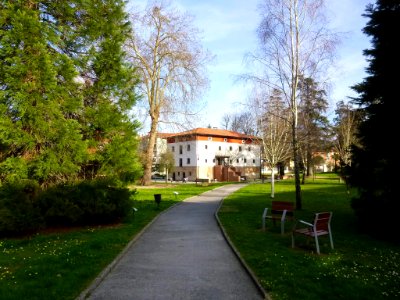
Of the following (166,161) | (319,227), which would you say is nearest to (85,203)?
(319,227)

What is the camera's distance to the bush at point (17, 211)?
9930 millimetres

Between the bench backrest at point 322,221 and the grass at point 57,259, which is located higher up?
the bench backrest at point 322,221

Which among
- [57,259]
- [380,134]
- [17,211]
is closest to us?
[57,259]

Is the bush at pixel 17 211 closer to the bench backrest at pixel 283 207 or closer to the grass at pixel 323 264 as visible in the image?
the grass at pixel 323 264

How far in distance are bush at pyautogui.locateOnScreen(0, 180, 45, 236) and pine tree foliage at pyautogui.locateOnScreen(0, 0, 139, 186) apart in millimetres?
680

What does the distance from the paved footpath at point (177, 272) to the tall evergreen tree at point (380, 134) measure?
499 centimetres

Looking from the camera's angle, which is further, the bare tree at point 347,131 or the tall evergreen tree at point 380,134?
→ the bare tree at point 347,131

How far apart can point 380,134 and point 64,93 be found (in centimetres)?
1084

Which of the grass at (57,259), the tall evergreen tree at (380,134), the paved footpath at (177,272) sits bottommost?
the paved footpath at (177,272)

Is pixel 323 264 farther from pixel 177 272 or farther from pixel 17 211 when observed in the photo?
pixel 17 211

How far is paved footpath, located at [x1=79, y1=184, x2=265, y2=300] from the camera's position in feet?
18.5

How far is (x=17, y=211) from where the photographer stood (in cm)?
1016

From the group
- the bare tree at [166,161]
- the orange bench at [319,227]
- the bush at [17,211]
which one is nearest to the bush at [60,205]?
the bush at [17,211]

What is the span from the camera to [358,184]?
11.5 m
